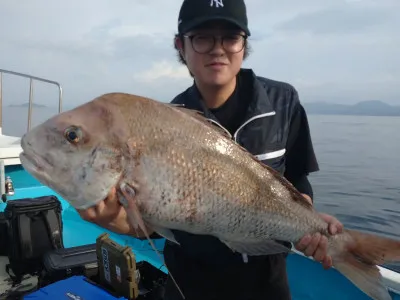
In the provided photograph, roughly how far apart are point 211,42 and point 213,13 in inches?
6.5

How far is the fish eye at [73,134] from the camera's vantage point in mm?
1865

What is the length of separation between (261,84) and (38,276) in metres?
3.77

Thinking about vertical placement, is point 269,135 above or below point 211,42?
below

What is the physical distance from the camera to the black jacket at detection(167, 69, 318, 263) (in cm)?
242

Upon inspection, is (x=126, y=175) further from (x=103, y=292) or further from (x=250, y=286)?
(x=103, y=292)

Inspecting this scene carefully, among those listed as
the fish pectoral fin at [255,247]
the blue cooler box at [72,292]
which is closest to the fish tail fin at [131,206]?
the fish pectoral fin at [255,247]

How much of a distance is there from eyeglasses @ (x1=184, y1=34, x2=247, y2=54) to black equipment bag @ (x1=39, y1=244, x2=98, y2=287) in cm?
309

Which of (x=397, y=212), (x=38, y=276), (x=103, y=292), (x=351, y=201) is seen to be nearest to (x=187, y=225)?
(x=103, y=292)

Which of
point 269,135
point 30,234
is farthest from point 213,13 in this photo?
point 30,234

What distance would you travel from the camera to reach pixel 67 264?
4312mm

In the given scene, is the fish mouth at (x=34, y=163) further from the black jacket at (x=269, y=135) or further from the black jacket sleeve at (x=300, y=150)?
the black jacket sleeve at (x=300, y=150)

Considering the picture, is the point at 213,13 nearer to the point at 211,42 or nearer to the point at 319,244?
the point at 211,42

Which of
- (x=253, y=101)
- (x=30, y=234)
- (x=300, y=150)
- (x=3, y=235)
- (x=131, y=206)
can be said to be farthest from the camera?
(x=3, y=235)

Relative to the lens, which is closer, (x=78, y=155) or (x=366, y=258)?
(x=78, y=155)
